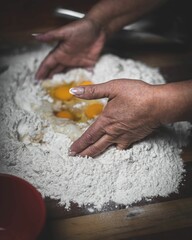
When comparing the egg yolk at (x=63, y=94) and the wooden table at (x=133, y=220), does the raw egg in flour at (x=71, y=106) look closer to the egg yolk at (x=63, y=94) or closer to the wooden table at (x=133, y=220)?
the egg yolk at (x=63, y=94)

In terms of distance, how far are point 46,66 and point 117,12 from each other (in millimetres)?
404

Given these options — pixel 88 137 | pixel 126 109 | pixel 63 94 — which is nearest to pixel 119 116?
pixel 126 109

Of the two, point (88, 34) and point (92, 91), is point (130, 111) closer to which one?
point (92, 91)

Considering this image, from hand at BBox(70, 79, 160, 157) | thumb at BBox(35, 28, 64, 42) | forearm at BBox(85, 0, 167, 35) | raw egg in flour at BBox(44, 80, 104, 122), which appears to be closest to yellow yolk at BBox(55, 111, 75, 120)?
raw egg in flour at BBox(44, 80, 104, 122)

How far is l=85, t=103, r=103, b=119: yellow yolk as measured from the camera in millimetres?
1627

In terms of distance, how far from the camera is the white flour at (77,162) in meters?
1.37

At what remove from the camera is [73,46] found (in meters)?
1.79

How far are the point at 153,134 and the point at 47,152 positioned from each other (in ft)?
1.33

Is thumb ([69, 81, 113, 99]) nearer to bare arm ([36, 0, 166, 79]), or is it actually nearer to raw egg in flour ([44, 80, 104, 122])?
raw egg in flour ([44, 80, 104, 122])

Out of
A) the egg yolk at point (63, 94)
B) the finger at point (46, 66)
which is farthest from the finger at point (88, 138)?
the finger at point (46, 66)

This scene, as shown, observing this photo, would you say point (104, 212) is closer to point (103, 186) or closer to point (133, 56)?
point (103, 186)

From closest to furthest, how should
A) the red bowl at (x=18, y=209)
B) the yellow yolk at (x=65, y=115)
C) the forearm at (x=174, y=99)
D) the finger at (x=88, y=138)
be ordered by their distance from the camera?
the red bowl at (x=18, y=209)
the forearm at (x=174, y=99)
the finger at (x=88, y=138)
the yellow yolk at (x=65, y=115)

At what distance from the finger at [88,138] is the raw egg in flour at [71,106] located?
20 cm

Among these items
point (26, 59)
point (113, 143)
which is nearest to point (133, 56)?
point (26, 59)
